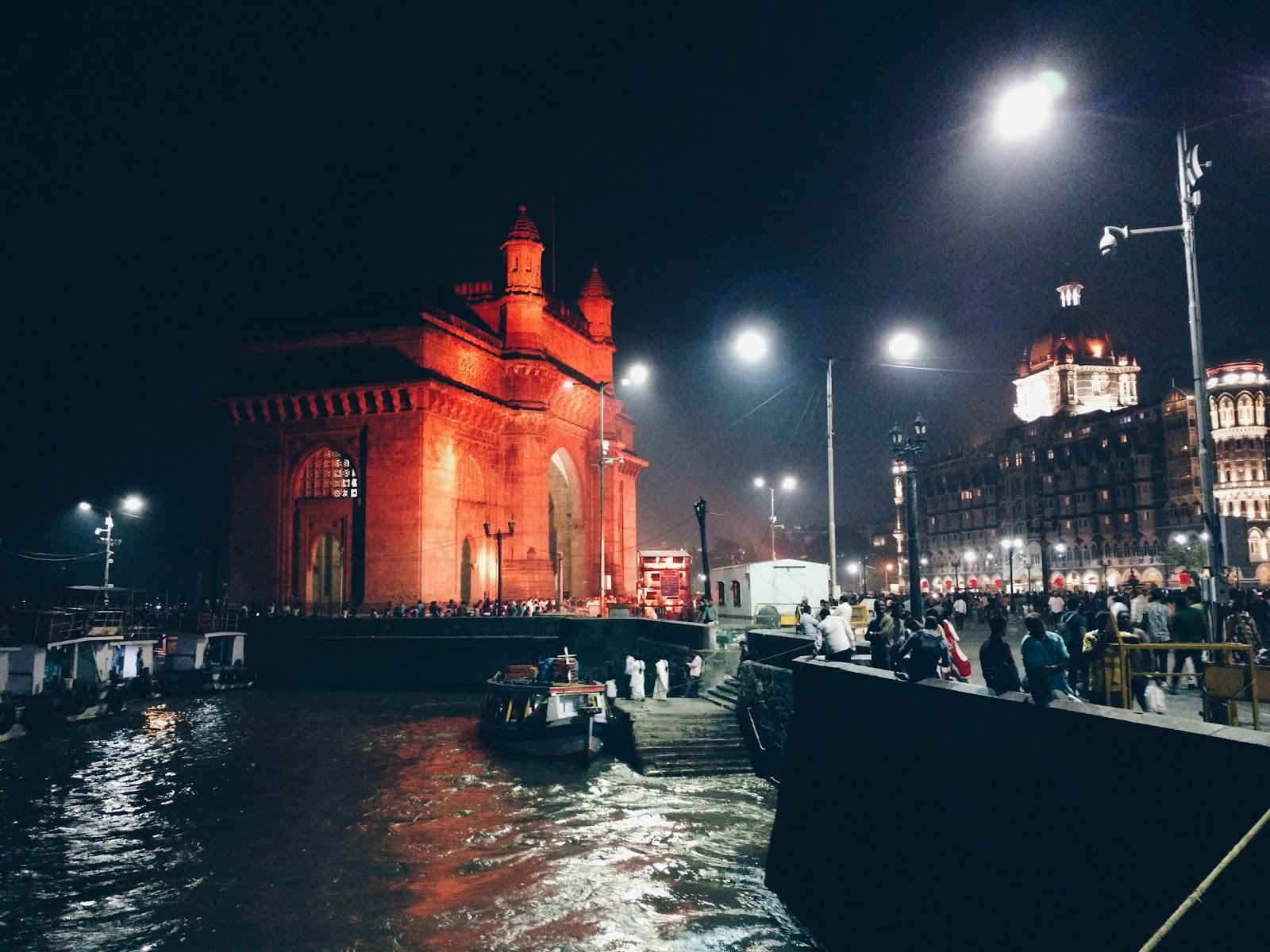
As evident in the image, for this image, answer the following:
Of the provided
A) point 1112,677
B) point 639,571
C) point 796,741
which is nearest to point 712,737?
point 796,741

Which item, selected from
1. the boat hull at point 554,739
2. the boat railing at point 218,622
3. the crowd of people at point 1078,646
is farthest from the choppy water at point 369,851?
the boat railing at point 218,622

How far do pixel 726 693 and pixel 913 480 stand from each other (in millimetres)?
10571

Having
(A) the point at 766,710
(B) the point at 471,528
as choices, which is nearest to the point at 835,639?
(A) the point at 766,710

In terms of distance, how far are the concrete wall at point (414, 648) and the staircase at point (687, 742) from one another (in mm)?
12855

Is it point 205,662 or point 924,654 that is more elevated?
point 924,654

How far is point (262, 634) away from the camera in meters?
39.9

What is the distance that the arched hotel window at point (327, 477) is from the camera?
46.5 m

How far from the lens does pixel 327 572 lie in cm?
4981

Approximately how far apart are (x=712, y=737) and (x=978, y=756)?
48.6ft

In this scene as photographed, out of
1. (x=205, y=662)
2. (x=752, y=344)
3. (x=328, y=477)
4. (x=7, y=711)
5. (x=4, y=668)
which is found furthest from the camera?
(x=328, y=477)

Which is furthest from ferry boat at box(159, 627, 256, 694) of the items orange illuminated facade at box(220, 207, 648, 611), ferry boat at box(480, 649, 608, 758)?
ferry boat at box(480, 649, 608, 758)

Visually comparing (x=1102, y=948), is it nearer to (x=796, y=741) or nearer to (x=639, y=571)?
(x=796, y=741)

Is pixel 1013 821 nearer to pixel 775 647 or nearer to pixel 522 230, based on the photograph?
pixel 775 647

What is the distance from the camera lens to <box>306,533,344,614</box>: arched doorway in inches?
1925
